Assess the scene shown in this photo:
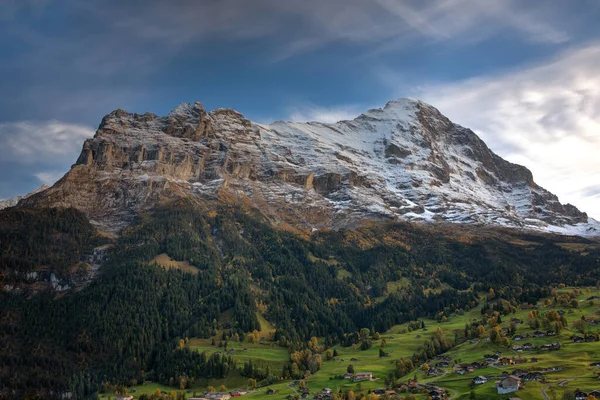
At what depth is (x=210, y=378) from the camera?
590 feet

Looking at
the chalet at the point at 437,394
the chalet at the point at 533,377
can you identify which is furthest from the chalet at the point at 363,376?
the chalet at the point at 533,377

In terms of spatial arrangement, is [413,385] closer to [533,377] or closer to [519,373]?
[519,373]

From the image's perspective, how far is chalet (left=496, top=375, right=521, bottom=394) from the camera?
4513 inches

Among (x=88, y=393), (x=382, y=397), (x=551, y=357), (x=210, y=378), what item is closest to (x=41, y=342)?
(x=88, y=393)

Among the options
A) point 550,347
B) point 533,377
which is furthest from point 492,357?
point 533,377

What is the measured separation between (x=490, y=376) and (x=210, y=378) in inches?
3840

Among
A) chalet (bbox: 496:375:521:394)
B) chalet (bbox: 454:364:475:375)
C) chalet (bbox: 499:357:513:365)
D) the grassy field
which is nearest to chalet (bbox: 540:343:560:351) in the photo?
the grassy field

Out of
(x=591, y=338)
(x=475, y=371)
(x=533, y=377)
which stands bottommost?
(x=475, y=371)

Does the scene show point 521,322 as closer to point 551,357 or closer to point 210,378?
point 551,357

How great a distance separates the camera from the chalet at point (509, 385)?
114625 millimetres

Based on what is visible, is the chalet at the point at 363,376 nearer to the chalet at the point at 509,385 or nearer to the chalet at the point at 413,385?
the chalet at the point at 413,385

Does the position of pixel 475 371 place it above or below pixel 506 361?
below

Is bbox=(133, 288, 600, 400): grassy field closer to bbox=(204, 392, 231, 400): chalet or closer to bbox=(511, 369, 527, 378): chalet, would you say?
bbox=(511, 369, 527, 378): chalet

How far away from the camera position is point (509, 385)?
115 meters
